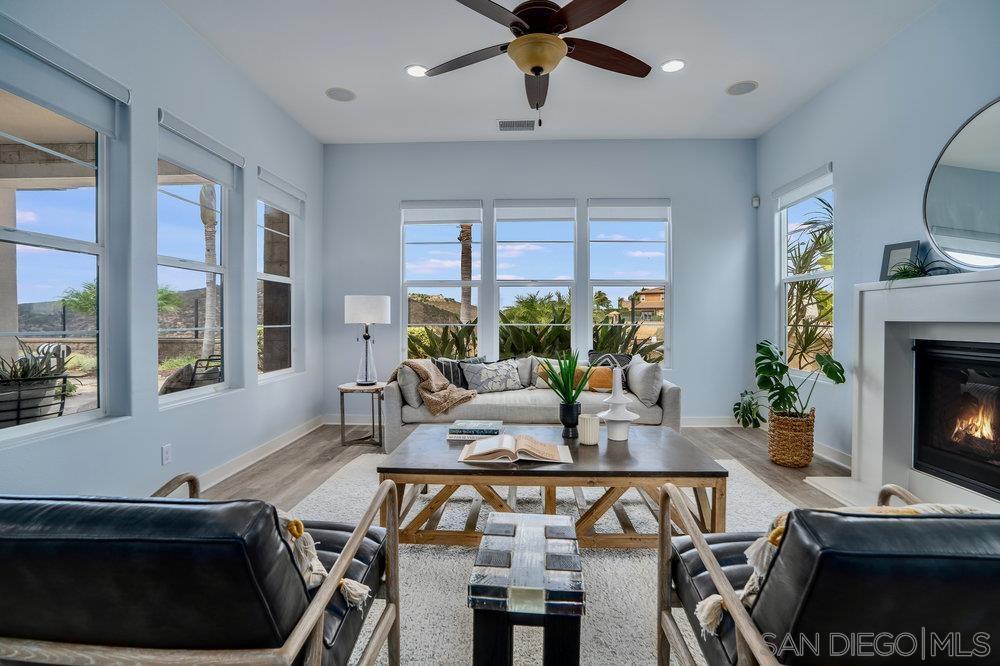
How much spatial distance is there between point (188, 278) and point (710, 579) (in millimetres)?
3495

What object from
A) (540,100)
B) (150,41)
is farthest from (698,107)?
(150,41)

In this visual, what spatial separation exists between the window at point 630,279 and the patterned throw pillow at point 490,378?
1228mm

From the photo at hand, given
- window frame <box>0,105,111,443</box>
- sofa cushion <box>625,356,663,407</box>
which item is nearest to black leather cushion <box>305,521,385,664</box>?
window frame <box>0,105,111,443</box>

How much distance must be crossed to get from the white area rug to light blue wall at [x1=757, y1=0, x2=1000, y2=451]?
1791 millimetres

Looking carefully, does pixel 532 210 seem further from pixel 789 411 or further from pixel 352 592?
pixel 352 592

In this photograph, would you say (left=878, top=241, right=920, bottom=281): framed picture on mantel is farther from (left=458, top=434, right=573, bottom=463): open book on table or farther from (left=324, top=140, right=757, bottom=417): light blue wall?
(left=458, top=434, right=573, bottom=463): open book on table

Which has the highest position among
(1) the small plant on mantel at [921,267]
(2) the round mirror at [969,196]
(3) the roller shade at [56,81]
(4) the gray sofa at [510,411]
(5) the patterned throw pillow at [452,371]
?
(3) the roller shade at [56,81]

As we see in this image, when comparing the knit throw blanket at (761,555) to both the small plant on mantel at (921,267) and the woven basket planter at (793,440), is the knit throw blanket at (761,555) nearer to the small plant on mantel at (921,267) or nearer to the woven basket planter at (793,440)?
the small plant on mantel at (921,267)

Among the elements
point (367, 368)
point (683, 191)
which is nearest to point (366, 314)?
point (367, 368)

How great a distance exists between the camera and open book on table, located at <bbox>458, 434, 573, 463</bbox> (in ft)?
6.86

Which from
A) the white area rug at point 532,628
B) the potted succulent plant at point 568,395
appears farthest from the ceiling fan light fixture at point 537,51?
the white area rug at point 532,628

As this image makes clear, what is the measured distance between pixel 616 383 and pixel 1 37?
3.08 metres

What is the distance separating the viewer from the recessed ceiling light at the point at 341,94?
388 cm

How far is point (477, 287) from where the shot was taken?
5.12 m
